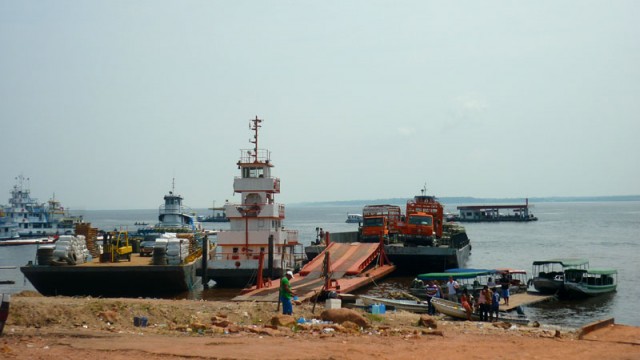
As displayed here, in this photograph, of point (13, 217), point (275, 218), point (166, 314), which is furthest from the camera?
point (13, 217)

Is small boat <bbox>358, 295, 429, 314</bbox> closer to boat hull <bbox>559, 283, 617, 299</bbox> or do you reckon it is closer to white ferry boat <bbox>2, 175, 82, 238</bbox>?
boat hull <bbox>559, 283, 617, 299</bbox>

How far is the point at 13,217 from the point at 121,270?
79.5 metres

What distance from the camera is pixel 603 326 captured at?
69.2 ft

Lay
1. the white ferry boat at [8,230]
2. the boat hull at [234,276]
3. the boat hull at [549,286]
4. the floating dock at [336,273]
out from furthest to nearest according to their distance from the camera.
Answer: the white ferry boat at [8,230] < the boat hull at [234,276] < the boat hull at [549,286] < the floating dock at [336,273]

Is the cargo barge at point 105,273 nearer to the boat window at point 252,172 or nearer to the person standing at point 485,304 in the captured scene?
the boat window at point 252,172

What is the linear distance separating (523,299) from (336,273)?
1029cm

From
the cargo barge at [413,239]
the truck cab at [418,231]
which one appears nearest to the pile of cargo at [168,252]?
the cargo barge at [413,239]

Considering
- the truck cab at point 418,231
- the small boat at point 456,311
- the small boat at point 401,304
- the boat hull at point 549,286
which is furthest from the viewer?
the truck cab at point 418,231

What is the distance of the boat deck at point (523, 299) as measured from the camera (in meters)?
28.2

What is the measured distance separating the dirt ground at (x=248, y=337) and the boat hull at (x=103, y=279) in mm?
11257

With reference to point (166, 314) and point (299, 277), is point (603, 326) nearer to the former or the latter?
point (166, 314)

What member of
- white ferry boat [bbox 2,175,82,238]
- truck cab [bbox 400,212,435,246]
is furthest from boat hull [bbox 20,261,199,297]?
white ferry boat [bbox 2,175,82,238]

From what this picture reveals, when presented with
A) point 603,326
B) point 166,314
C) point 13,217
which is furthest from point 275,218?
point 13,217

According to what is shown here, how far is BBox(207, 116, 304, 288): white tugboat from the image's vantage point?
116 ft
